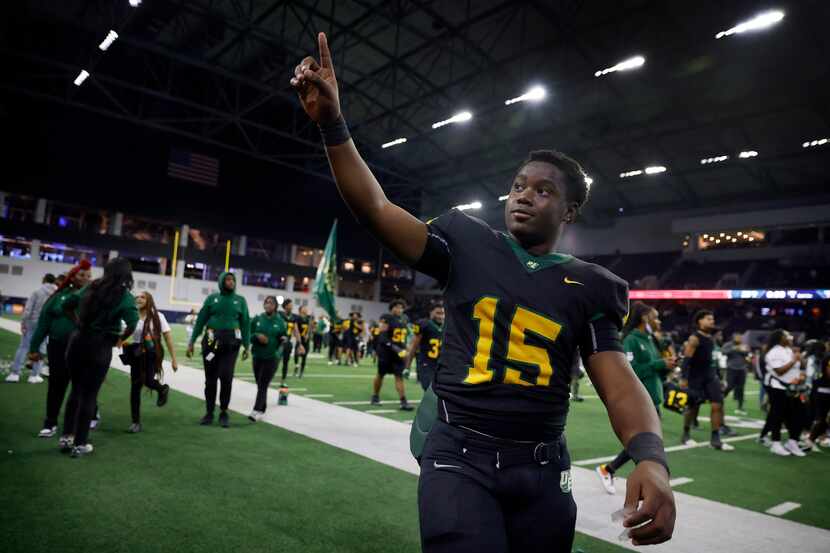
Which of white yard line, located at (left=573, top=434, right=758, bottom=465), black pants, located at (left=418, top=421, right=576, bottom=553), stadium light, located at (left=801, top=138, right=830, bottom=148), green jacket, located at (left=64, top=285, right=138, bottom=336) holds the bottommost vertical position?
white yard line, located at (left=573, top=434, right=758, bottom=465)

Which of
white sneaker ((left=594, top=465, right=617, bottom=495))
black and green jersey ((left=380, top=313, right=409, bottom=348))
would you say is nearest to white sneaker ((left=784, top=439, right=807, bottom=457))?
white sneaker ((left=594, top=465, right=617, bottom=495))

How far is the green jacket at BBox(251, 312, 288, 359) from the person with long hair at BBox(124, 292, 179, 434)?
153 centimetres

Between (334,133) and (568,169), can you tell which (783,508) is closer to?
(568,169)

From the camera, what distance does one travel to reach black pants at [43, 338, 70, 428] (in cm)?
616

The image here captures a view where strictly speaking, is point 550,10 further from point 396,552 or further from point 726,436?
point 396,552

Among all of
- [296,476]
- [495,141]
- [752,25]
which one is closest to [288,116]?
[495,141]

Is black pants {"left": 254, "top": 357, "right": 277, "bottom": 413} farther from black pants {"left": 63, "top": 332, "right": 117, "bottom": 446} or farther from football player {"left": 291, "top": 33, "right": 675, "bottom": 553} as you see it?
football player {"left": 291, "top": 33, "right": 675, "bottom": 553}

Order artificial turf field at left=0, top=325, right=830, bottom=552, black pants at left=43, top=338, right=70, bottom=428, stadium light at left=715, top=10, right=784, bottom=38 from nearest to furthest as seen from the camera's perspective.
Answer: artificial turf field at left=0, top=325, right=830, bottom=552
black pants at left=43, top=338, right=70, bottom=428
stadium light at left=715, top=10, right=784, bottom=38

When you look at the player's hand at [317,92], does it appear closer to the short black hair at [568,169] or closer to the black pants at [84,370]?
the short black hair at [568,169]

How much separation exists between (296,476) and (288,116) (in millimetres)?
34289

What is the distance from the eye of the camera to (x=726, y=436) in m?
10.6

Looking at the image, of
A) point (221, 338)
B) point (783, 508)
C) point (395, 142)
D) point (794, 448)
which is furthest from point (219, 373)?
point (395, 142)

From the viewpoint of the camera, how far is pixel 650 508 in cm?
142

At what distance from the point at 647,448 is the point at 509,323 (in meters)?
0.55
